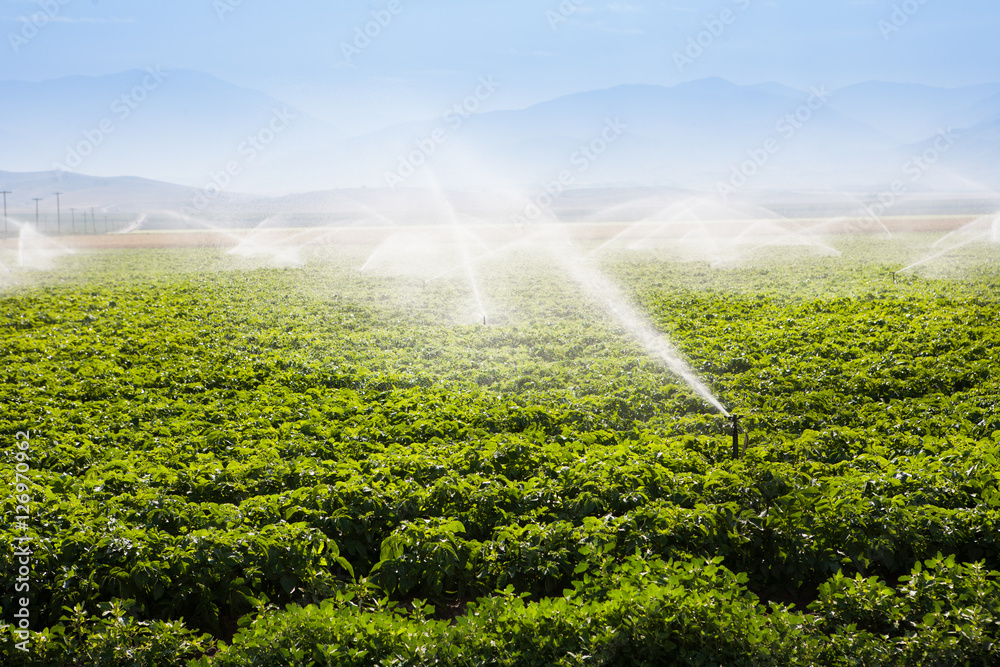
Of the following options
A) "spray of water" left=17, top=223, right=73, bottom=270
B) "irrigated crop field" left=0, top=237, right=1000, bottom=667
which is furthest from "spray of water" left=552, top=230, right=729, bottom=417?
"spray of water" left=17, top=223, right=73, bottom=270

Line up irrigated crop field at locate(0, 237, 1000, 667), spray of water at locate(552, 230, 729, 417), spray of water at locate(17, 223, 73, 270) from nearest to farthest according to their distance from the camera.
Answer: irrigated crop field at locate(0, 237, 1000, 667), spray of water at locate(552, 230, 729, 417), spray of water at locate(17, 223, 73, 270)

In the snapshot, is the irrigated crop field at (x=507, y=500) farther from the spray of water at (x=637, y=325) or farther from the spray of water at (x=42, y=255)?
the spray of water at (x=42, y=255)

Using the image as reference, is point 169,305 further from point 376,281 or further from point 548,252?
point 548,252

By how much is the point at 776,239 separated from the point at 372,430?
5161 cm

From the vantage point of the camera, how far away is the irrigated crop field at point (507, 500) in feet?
14.6

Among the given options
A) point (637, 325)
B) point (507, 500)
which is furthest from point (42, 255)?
point (507, 500)

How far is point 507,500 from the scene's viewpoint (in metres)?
6.59

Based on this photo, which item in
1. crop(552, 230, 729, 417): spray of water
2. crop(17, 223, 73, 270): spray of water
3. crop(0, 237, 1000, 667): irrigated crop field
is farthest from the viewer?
crop(17, 223, 73, 270): spray of water

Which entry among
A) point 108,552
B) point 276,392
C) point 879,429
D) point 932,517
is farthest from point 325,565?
point 879,429

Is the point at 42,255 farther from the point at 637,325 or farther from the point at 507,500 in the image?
the point at 507,500

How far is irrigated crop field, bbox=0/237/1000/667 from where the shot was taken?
14.6ft

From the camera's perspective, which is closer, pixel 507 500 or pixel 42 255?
pixel 507 500

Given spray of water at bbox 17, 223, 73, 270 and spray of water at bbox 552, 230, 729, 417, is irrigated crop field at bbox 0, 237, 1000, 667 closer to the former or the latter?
spray of water at bbox 552, 230, 729, 417

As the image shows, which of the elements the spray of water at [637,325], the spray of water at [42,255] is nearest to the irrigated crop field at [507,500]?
the spray of water at [637,325]
